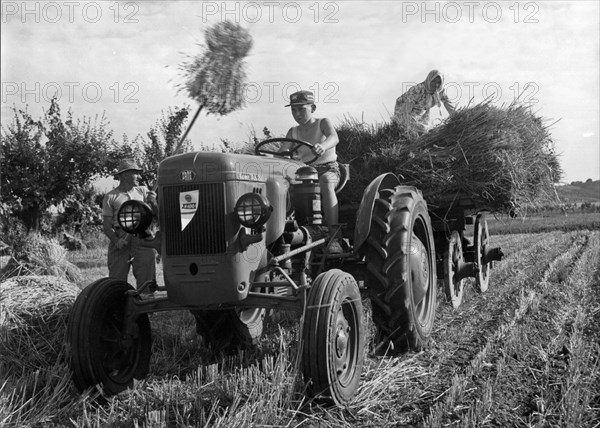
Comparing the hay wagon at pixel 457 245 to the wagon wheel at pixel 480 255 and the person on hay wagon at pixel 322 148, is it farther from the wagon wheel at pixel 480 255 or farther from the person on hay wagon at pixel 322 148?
the person on hay wagon at pixel 322 148

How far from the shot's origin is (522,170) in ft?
20.6

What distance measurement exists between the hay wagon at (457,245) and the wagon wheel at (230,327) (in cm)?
257

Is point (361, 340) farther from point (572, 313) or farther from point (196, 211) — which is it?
point (572, 313)

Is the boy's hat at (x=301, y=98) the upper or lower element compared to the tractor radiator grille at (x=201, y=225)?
upper

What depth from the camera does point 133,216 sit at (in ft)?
13.1

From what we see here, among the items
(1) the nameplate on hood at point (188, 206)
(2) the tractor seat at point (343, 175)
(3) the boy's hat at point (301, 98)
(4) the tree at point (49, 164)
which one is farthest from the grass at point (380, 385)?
(4) the tree at point (49, 164)

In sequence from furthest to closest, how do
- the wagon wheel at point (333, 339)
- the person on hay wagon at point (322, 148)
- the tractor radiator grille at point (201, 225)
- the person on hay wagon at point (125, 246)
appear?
the person on hay wagon at point (125, 246) → the person on hay wagon at point (322, 148) → the tractor radiator grille at point (201, 225) → the wagon wheel at point (333, 339)

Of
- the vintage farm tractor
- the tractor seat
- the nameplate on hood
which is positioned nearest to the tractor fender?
the vintage farm tractor

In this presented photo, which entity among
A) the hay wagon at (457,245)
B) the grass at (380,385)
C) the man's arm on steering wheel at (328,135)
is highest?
the man's arm on steering wheel at (328,135)

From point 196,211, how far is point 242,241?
36cm

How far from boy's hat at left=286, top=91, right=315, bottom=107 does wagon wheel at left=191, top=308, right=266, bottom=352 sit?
72.3 inches

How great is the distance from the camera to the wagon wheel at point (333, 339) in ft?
11.4

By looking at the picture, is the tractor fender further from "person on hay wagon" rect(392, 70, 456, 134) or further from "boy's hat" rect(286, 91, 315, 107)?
"person on hay wagon" rect(392, 70, 456, 134)

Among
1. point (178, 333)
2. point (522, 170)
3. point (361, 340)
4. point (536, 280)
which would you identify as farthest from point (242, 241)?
point (536, 280)
